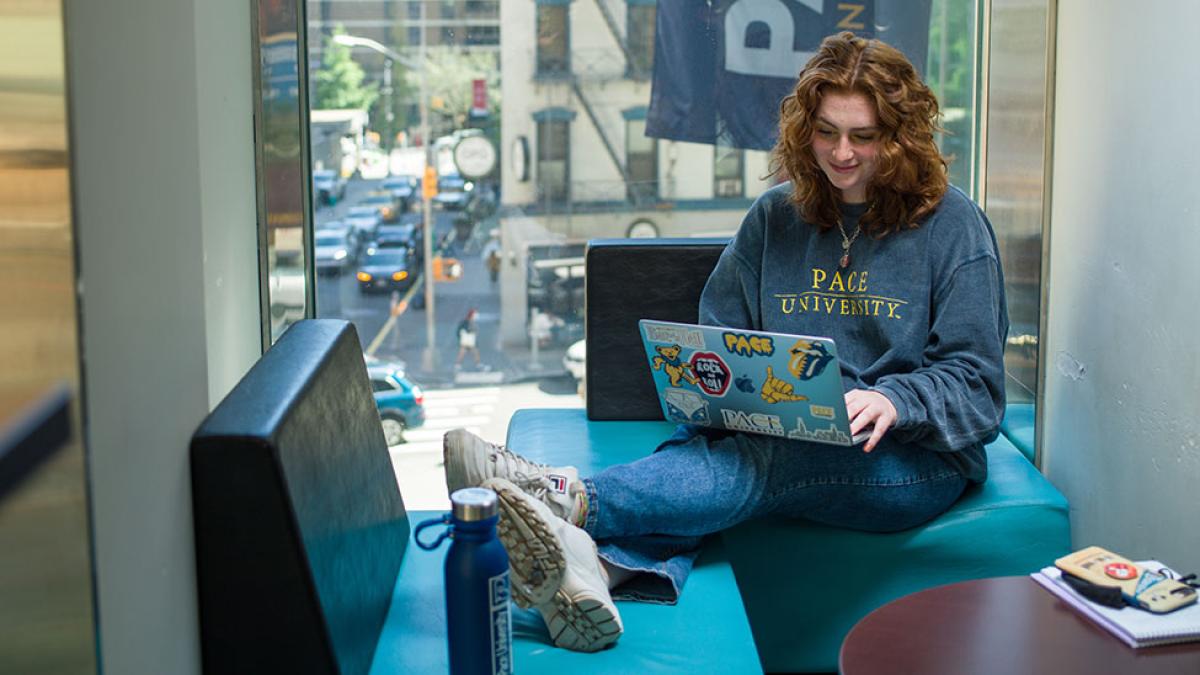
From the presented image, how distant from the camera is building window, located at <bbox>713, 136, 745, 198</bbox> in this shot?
11.8ft

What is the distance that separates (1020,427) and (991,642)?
59.7 inches

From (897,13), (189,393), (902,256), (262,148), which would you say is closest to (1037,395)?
(902,256)

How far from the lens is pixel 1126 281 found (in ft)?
8.27

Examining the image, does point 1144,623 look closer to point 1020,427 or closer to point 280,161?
point 1020,427

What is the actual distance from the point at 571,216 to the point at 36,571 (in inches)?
111

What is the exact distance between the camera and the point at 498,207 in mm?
3613

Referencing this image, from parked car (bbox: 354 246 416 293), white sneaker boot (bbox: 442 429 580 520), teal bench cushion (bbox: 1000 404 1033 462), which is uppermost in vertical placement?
parked car (bbox: 354 246 416 293)

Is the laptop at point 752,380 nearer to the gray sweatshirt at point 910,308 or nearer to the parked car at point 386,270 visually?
the gray sweatshirt at point 910,308

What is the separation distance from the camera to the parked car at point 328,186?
3.40m

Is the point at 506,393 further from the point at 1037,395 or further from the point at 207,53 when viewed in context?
the point at 207,53

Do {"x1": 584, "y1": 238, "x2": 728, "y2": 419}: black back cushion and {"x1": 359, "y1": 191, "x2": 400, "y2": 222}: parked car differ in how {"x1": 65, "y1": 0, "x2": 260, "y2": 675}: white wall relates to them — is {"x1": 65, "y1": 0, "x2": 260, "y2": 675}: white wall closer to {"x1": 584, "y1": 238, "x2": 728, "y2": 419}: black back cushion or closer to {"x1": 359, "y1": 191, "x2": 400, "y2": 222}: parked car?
{"x1": 584, "y1": 238, "x2": 728, "y2": 419}: black back cushion

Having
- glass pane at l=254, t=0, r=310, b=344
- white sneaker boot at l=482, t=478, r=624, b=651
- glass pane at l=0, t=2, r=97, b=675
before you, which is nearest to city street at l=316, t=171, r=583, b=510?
glass pane at l=254, t=0, r=310, b=344

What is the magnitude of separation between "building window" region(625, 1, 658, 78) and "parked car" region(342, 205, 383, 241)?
30.2 inches

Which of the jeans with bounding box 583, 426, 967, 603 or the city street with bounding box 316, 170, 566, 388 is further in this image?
the city street with bounding box 316, 170, 566, 388
